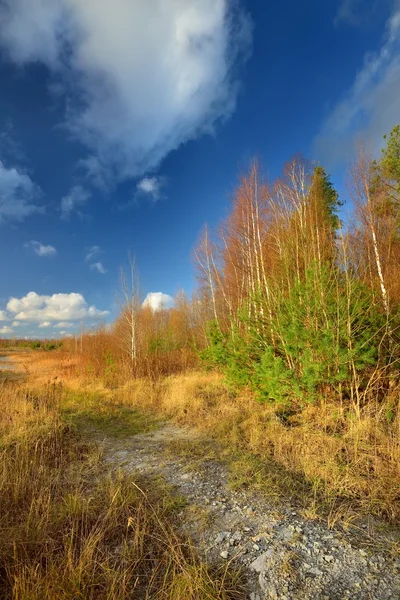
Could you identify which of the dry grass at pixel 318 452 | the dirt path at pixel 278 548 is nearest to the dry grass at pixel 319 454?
the dry grass at pixel 318 452

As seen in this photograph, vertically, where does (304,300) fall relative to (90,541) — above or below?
above

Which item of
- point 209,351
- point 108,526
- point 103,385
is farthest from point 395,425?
point 103,385

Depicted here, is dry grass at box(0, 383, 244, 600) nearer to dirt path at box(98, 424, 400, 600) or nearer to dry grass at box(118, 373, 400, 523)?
dirt path at box(98, 424, 400, 600)

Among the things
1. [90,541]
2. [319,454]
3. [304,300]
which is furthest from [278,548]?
[304,300]

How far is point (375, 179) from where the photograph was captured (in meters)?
12.9

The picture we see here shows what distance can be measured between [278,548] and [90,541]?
163cm

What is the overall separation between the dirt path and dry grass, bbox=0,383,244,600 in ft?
0.75

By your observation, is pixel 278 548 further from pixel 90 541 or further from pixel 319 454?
pixel 319 454

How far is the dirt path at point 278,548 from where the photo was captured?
2.21 metres

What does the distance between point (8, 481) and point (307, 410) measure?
4.99 m

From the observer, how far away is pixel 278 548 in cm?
263

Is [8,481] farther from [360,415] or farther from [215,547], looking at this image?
[360,415]

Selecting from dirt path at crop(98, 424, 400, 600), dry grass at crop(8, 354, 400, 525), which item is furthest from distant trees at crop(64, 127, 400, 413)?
dirt path at crop(98, 424, 400, 600)

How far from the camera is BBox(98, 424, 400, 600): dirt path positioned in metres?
2.21
